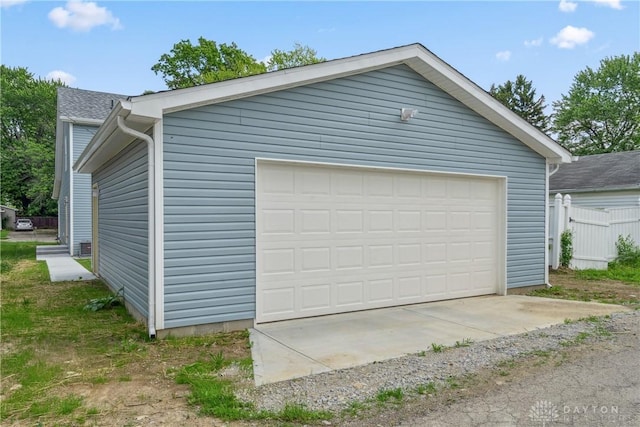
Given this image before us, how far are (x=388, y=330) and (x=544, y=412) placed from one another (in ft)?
7.79

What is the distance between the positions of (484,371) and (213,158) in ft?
12.1

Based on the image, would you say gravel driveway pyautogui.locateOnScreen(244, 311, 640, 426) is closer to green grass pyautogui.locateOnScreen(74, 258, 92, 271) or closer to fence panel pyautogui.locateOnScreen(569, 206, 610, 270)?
fence panel pyautogui.locateOnScreen(569, 206, 610, 270)

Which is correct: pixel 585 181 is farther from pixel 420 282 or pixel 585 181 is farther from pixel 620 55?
pixel 620 55

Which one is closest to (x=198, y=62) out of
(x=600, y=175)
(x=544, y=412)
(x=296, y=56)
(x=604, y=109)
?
(x=296, y=56)

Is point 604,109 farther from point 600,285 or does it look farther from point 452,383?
point 452,383

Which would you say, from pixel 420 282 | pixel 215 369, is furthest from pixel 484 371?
pixel 420 282

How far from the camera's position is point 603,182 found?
48.4 ft

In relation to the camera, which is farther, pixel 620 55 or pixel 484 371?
pixel 620 55

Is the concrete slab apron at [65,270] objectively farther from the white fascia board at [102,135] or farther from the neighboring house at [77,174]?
the white fascia board at [102,135]

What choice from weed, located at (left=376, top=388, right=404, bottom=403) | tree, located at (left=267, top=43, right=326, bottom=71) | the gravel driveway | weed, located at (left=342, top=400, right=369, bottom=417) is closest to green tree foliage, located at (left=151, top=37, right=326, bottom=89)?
tree, located at (left=267, top=43, right=326, bottom=71)

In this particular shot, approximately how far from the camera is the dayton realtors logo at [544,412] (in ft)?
9.36

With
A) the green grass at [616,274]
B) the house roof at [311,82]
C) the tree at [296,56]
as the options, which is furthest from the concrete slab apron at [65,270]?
the tree at [296,56]

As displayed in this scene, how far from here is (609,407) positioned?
3.01 meters

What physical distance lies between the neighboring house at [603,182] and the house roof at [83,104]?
16946 mm
